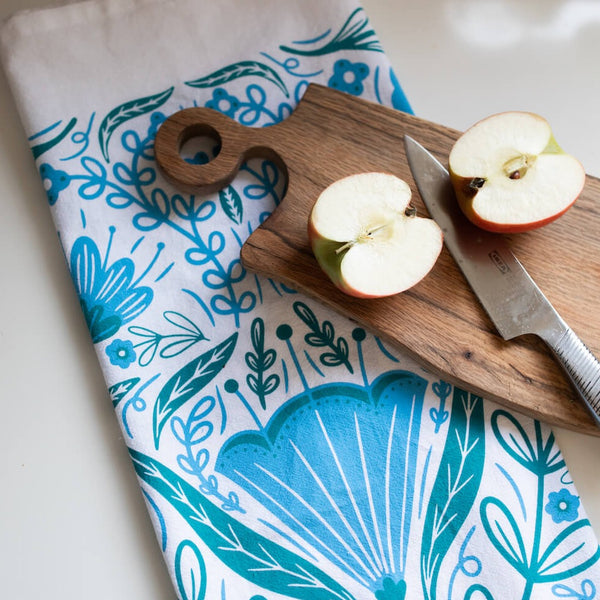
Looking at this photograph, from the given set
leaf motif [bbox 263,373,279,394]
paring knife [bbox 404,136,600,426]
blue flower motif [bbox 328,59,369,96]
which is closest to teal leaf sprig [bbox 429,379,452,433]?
paring knife [bbox 404,136,600,426]

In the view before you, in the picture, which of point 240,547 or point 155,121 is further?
point 155,121

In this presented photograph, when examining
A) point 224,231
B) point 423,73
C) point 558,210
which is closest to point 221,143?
point 224,231

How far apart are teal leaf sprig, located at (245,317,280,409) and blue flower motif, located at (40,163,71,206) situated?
0.34 meters

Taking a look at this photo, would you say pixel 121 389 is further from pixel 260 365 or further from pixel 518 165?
pixel 518 165

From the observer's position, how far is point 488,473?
79 cm

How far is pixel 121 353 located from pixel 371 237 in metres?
0.37

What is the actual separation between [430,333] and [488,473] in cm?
19

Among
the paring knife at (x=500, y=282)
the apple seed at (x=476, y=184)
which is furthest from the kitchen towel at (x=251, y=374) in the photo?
the apple seed at (x=476, y=184)

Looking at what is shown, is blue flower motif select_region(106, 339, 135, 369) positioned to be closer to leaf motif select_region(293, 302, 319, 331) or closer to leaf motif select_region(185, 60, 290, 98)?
leaf motif select_region(293, 302, 319, 331)

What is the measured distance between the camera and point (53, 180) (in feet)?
2.93

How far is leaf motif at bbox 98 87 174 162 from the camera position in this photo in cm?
92

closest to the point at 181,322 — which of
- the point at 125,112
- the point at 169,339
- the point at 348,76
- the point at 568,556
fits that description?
the point at 169,339

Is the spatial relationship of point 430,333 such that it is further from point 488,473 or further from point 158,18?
point 158,18

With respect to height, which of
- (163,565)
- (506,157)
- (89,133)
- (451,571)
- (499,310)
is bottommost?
(451,571)
